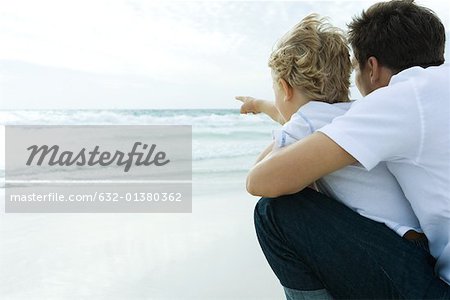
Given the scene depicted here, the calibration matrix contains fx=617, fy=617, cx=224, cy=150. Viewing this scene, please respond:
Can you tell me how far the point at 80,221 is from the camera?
3.63 m

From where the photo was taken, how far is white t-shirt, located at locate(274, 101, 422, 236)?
4.65 ft

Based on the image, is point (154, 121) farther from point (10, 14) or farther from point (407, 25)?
point (407, 25)

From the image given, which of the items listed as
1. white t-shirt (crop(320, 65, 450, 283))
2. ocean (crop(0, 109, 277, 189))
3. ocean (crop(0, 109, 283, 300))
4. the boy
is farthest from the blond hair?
ocean (crop(0, 109, 277, 189))

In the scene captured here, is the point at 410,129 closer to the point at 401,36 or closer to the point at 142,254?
the point at 401,36

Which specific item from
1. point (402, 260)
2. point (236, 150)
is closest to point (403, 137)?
point (402, 260)

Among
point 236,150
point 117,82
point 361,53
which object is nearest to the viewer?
point 361,53

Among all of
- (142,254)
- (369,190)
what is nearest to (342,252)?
(369,190)

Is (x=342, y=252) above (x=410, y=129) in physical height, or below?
below

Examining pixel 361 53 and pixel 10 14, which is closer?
pixel 361 53

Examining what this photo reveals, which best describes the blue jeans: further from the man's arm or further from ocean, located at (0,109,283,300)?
ocean, located at (0,109,283,300)

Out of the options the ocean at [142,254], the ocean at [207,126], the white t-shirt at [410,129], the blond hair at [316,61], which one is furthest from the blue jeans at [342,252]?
the ocean at [207,126]

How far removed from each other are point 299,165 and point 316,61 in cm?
35

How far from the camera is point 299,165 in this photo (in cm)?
132

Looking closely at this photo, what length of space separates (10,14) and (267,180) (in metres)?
10.4
